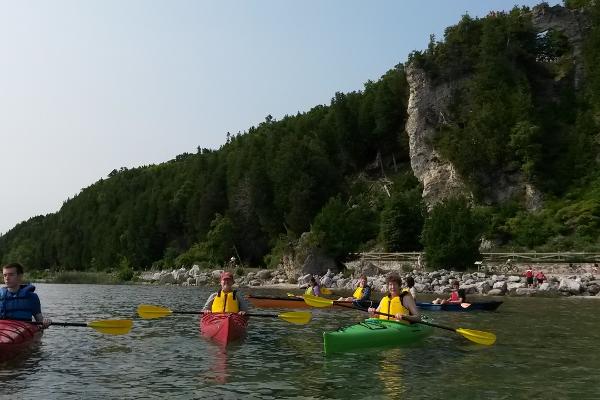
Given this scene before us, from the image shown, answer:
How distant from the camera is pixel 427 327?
45.5 feet

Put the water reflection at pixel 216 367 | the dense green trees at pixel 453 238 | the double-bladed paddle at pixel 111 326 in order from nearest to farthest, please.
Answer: the water reflection at pixel 216 367
the double-bladed paddle at pixel 111 326
the dense green trees at pixel 453 238

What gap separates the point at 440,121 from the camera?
59.7 metres

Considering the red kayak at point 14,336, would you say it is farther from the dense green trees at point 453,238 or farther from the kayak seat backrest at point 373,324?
the dense green trees at point 453,238

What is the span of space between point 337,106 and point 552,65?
96.7ft

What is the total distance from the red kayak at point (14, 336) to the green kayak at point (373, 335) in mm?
5699

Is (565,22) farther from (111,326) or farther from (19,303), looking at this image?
(19,303)

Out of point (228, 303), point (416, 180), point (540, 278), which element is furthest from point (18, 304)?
point (416, 180)

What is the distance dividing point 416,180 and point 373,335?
5559cm

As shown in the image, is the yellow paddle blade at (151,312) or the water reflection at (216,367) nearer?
the water reflection at (216,367)

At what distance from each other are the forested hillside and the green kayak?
25714 mm

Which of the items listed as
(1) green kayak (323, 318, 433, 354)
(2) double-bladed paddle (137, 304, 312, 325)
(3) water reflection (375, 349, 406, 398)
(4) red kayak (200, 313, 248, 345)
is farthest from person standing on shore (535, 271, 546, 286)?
(4) red kayak (200, 313, 248, 345)

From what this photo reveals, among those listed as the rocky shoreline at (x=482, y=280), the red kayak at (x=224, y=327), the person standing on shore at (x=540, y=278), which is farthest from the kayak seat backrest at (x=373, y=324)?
the person standing on shore at (x=540, y=278)

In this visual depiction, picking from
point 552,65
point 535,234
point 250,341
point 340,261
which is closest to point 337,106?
point 552,65

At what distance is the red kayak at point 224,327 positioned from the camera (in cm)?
1360
